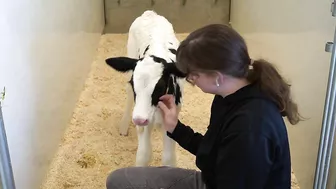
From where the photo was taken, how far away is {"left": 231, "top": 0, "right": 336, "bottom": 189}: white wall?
177 cm

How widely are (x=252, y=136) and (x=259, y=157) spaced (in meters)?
0.06

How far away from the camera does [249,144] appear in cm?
117

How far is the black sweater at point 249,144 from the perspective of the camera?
3.86 feet

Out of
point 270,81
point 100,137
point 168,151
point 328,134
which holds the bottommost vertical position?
point 100,137

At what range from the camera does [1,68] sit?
1551 millimetres

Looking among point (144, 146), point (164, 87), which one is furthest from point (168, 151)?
point (164, 87)

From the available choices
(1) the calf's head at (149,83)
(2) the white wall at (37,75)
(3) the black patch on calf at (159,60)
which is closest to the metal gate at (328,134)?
(1) the calf's head at (149,83)

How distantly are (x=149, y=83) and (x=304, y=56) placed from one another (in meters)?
0.66

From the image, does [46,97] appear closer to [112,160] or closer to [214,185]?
[112,160]

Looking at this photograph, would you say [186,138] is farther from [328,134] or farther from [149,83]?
[328,134]

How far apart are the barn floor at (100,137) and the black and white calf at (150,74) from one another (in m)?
0.28

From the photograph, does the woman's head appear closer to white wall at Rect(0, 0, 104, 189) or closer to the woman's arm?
the woman's arm

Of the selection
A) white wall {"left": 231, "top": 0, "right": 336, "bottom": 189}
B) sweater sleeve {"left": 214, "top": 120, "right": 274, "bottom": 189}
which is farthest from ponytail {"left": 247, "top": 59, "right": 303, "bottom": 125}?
white wall {"left": 231, "top": 0, "right": 336, "bottom": 189}

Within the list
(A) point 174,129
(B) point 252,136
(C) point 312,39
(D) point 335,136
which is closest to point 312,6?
(C) point 312,39
